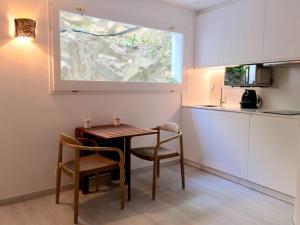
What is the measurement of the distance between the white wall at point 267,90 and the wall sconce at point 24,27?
228 cm

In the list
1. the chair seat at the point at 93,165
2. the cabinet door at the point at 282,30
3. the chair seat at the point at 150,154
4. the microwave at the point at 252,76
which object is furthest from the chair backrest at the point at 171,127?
the cabinet door at the point at 282,30

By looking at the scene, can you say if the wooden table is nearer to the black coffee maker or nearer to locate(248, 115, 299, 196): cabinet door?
locate(248, 115, 299, 196): cabinet door

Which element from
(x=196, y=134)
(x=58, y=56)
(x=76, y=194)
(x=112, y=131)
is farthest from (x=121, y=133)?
(x=196, y=134)

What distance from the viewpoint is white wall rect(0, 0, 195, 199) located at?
2.49 metres

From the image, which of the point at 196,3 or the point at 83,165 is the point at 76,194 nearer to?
the point at 83,165

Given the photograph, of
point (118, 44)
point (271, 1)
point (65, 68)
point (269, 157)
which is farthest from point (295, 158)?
point (65, 68)

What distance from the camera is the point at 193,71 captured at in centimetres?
398

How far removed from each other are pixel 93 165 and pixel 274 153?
1.88m

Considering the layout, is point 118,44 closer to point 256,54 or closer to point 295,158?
point 256,54

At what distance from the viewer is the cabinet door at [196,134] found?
11.6 ft

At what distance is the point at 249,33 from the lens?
3.14 metres

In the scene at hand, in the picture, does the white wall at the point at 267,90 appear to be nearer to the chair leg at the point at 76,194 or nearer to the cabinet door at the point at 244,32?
the cabinet door at the point at 244,32

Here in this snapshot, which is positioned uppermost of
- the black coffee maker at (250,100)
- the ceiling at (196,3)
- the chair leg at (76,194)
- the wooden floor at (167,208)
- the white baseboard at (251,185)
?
the ceiling at (196,3)

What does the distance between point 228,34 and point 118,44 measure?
1.45 m
